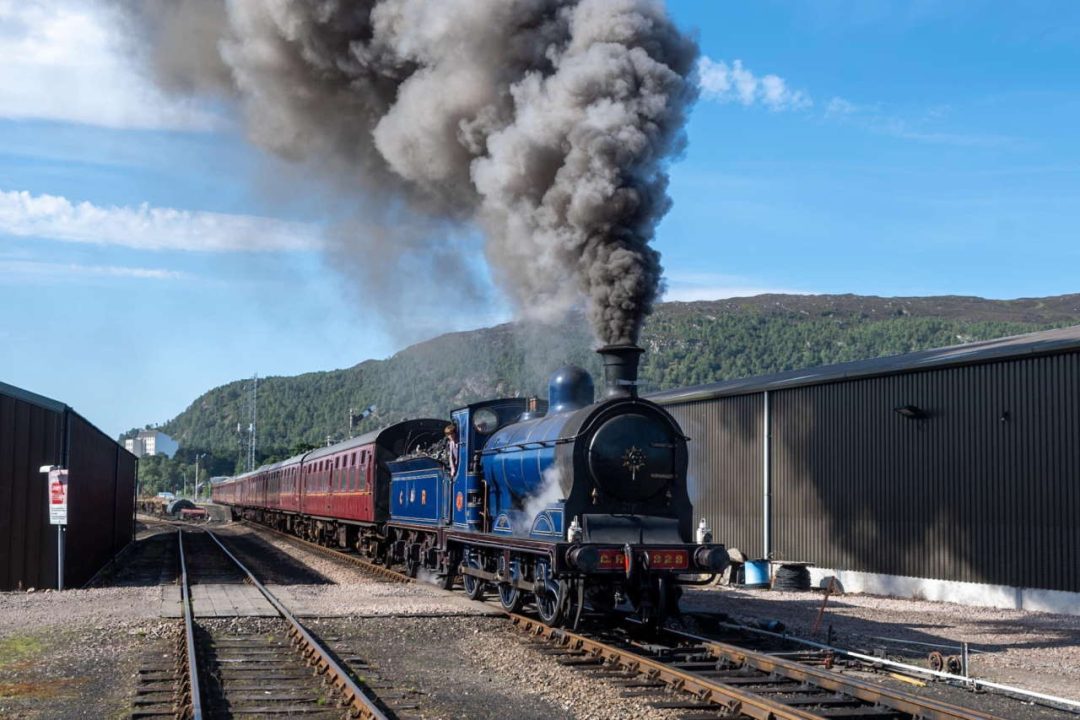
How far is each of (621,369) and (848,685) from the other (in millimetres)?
5149

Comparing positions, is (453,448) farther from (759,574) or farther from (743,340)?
(743,340)

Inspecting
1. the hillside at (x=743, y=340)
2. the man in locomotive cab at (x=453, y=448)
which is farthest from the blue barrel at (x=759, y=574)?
the hillside at (x=743, y=340)

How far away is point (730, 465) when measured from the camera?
2488 centimetres

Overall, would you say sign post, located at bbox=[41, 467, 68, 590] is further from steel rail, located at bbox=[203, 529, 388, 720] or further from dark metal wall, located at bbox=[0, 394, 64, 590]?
steel rail, located at bbox=[203, 529, 388, 720]

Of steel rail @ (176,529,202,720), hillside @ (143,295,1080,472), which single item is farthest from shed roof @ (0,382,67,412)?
hillside @ (143,295,1080,472)

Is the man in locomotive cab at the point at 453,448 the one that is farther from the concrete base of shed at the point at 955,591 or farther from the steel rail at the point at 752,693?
the concrete base of shed at the point at 955,591

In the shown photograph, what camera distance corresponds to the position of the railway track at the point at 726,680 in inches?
329

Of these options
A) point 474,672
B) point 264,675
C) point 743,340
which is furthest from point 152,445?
point 474,672

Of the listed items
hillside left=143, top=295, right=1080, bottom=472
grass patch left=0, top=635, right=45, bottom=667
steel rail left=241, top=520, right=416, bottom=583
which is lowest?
steel rail left=241, top=520, right=416, bottom=583

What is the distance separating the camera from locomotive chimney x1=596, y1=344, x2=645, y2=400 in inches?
507

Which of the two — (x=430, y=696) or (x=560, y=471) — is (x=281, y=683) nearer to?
(x=430, y=696)

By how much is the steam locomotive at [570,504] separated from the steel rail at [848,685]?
1224 mm

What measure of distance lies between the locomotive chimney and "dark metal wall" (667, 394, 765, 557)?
10.3 m

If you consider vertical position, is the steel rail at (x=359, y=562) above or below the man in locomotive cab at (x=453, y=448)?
below
